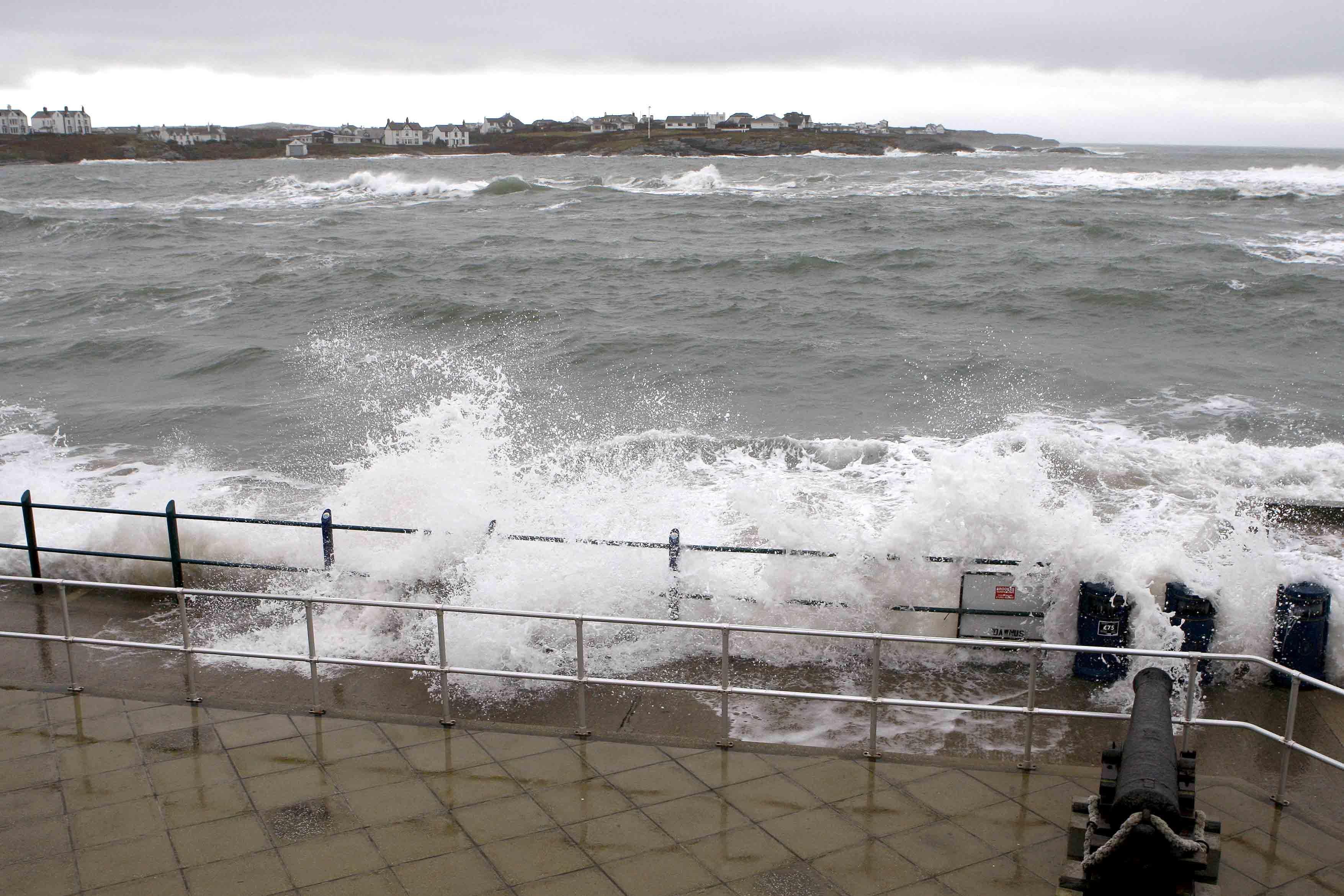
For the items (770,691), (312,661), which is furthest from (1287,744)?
(312,661)

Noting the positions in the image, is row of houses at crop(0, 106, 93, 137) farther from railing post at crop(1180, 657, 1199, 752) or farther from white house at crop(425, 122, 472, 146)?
railing post at crop(1180, 657, 1199, 752)

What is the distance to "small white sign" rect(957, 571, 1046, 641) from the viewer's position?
28.1 feet

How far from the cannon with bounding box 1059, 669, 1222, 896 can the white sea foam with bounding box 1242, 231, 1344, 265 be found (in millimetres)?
37756

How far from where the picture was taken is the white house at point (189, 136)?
485 feet

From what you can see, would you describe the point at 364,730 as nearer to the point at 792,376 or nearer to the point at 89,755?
the point at 89,755

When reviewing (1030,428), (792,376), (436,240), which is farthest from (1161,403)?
(436,240)

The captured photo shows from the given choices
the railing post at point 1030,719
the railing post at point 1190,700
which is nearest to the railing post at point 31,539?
the railing post at point 1030,719

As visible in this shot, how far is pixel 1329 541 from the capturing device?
11.8m

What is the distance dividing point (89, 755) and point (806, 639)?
514 centimetres

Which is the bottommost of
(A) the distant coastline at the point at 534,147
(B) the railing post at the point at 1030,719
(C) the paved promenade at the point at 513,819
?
Answer: (C) the paved promenade at the point at 513,819

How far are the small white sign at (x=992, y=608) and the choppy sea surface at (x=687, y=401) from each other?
0.59m

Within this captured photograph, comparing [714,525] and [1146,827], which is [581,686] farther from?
[714,525]

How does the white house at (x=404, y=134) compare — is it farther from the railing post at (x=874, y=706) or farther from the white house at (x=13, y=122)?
the railing post at (x=874, y=706)

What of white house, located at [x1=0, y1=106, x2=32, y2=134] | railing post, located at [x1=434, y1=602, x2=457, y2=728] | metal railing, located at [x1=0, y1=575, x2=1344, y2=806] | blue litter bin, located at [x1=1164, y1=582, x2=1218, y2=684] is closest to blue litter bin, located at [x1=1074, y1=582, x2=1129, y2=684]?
blue litter bin, located at [x1=1164, y1=582, x2=1218, y2=684]
